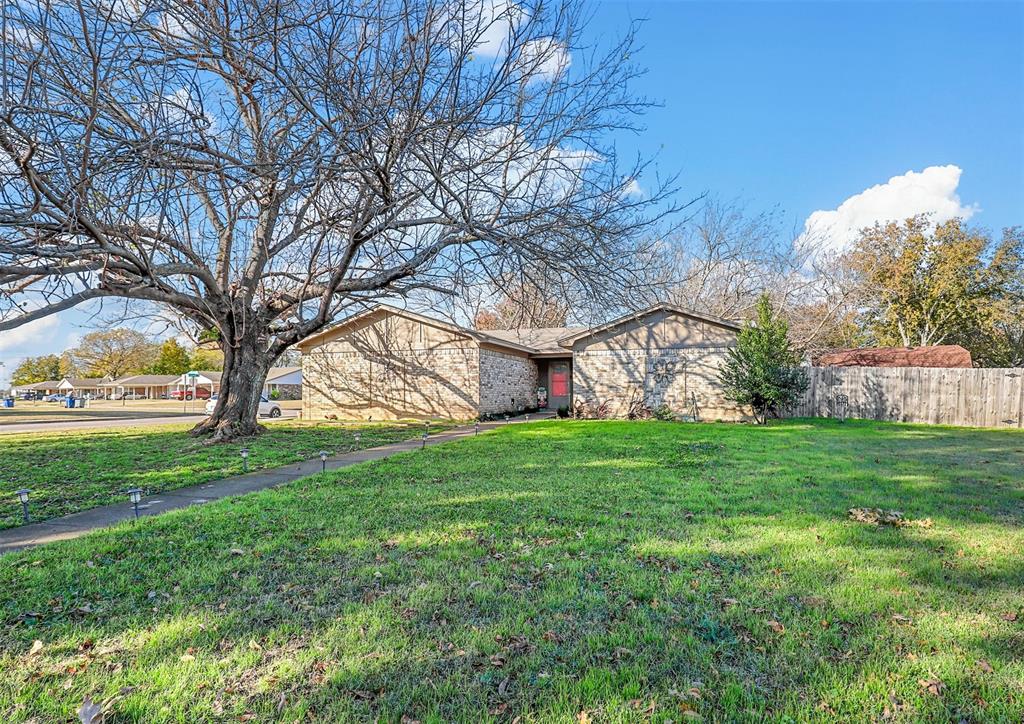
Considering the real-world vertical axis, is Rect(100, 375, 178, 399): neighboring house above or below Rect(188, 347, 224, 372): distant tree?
below

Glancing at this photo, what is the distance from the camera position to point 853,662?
103 inches

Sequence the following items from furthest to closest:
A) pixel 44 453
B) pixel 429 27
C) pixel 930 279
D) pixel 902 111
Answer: pixel 930 279
pixel 902 111
pixel 44 453
pixel 429 27

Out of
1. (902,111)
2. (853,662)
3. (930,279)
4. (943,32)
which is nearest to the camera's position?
(853,662)

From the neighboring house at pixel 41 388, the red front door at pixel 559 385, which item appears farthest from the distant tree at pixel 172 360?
the red front door at pixel 559 385

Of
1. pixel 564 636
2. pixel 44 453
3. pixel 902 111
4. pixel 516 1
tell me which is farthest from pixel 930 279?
pixel 44 453

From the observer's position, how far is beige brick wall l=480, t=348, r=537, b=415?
65.2 feet

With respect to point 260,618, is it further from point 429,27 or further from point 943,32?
point 943,32

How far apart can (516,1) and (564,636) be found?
625cm

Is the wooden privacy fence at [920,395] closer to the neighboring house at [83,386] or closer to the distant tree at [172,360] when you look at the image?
the distant tree at [172,360]

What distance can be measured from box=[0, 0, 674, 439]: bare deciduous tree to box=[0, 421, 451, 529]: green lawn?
238 centimetres

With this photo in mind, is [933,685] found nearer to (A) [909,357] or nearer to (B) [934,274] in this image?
(A) [909,357]

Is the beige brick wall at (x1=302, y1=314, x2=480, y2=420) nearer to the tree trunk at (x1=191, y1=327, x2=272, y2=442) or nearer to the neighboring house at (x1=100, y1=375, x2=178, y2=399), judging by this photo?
the tree trunk at (x1=191, y1=327, x2=272, y2=442)

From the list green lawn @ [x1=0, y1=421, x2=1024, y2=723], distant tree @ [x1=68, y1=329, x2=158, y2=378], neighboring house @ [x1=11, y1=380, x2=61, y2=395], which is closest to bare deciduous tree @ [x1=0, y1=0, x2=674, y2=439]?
green lawn @ [x1=0, y1=421, x2=1024, y2=723]

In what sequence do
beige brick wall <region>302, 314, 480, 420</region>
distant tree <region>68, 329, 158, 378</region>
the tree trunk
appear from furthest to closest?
distant tree <region>68, 329, 158, 378</region>, beige brick wall <region>302, 314, 480, 420</region>, the tree trunk
